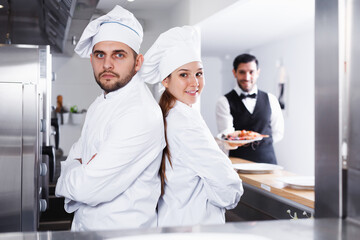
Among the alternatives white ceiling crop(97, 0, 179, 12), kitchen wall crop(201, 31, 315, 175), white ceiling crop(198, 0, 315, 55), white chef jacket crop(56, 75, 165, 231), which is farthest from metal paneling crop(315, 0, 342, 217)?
kitchen wall crop(201, 31, 315, 175)

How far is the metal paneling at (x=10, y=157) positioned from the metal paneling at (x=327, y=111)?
172 cm

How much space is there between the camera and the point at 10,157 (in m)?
2.09

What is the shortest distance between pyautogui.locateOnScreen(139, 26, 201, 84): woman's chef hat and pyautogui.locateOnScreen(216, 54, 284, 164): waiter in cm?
158

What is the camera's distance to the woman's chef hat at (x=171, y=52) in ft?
5.73

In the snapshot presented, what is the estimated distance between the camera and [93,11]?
1898 millimetres

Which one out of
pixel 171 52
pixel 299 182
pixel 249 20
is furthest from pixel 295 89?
pixel 171 52

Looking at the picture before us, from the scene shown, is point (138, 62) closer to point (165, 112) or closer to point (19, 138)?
point (165, 112)

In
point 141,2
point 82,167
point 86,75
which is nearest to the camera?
point 82,167

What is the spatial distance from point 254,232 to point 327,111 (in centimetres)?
25

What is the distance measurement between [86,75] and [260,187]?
220 cm

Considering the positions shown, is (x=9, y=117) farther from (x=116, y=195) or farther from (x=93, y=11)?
(x=116, y=195)

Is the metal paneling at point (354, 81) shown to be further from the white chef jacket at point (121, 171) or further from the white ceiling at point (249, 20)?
the white ceiling at point (249, 20)

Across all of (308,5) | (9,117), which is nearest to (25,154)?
(9,117)

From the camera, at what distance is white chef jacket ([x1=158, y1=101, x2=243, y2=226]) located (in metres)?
1.57
